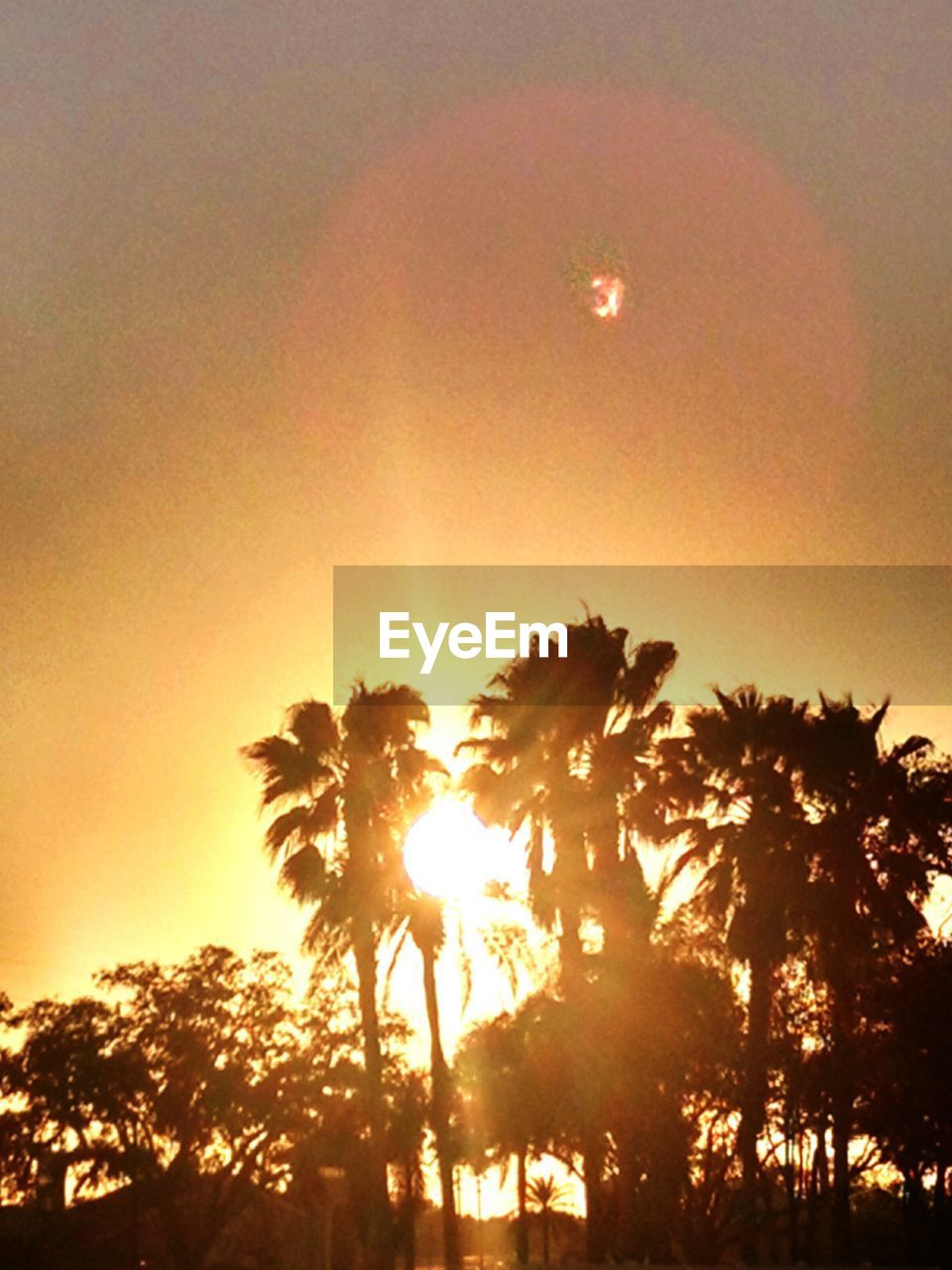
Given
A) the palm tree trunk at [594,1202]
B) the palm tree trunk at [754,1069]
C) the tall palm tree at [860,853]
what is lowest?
the palm tree trunk at [594,1202]

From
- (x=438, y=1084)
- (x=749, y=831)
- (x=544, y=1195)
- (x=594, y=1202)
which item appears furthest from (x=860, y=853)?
(x=544, y=1195)

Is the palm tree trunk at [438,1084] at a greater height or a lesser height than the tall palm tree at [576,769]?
lesser

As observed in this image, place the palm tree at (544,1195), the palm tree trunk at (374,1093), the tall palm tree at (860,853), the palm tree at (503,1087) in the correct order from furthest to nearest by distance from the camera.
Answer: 1. the palm tree at (544,1195)
2. the palm tree at (503,1087)
3. the palm tree trunk at (374,1093)
4. the tall palm tree at (860,853)

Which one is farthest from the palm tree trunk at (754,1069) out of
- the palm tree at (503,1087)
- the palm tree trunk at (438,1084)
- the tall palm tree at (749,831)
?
the palm tree trunk at (438,1084)

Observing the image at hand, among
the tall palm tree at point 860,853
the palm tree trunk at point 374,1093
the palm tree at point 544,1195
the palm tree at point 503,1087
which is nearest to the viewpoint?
the tall palm tree at point 860,853

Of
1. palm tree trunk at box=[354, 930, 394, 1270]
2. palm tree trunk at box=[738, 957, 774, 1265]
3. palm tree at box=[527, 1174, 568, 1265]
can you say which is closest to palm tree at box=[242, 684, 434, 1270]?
palm tree trunk at box=[354, 930, 394, 1270]

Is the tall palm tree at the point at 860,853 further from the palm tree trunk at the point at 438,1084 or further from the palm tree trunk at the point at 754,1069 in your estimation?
the palm tree trunk at the point at 438,1084

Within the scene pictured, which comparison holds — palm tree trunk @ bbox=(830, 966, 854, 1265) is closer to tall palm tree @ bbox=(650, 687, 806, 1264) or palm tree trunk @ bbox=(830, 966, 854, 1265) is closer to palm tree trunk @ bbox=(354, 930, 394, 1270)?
tall palm tree @ bbox=(650, 687, 806, 1264)
